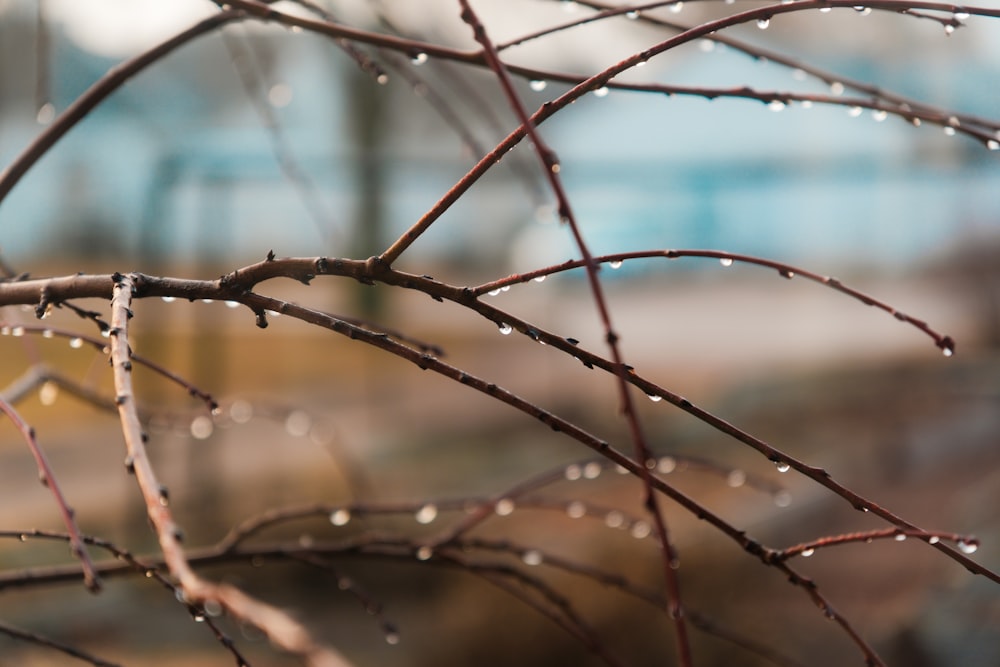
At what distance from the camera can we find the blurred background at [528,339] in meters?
2.30

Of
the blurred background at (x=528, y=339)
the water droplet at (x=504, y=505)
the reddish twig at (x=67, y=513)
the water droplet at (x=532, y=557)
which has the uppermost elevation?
the blurred background at (x=528, y=339)

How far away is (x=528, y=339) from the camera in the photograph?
503cm

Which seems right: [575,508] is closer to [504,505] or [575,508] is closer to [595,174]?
[504,505]

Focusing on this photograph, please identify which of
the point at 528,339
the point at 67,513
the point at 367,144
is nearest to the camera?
the point at 67,513

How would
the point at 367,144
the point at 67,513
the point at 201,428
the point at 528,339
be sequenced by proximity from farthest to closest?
the point at 367,144 < the point at 528,339 < the point at 201,428 < the point at 67,513

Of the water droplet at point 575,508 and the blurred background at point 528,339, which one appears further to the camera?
the blurred background at point 528,339

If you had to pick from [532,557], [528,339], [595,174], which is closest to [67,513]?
[532,557]

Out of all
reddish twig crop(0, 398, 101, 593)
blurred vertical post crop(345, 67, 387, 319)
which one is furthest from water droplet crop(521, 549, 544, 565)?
blurred vertical post crop(345, 67, 387, 319)

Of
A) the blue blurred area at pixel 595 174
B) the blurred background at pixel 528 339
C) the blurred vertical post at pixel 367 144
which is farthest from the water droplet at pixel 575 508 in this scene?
the blurred vertical post at pixel 367 144

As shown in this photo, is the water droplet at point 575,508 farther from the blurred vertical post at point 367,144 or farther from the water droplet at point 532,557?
the blurred vertical post at point 367,144

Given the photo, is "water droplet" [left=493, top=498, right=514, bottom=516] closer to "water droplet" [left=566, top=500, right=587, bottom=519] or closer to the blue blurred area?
"water droplet" [left=566, top=500, right=587, bottom=519]

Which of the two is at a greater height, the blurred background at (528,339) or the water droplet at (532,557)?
the blurred background at (528,339)

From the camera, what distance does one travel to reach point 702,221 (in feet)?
15.4

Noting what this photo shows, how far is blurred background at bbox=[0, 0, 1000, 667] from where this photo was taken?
2.30 meters
